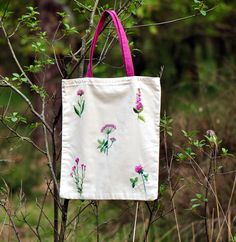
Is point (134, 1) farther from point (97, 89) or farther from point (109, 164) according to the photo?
point (109, 164)

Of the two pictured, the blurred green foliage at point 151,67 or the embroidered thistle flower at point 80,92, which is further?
the blurred green foliage at point 151,67

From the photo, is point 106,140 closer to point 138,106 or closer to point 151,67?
point 138,106

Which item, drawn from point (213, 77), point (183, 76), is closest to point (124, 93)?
point (213, 77)

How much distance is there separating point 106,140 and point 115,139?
34mm

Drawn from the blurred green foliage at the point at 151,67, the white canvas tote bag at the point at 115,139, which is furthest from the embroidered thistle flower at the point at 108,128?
the blurred green foliage at the point at 151,67

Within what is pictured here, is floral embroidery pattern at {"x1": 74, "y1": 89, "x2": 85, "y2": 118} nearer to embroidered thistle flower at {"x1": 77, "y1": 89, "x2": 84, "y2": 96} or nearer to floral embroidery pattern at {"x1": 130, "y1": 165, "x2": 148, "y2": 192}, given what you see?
embroidered thistle flower at {"x1": 77, "y1": 89, "x2": 84, "y2": 96}

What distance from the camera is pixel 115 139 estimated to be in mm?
2471

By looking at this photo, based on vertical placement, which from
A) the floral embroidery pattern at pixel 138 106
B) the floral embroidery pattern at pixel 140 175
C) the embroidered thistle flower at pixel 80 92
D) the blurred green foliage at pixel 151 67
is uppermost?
the blurred green foliage at pixel 151 67

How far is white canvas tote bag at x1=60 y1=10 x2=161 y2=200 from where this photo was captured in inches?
96.4

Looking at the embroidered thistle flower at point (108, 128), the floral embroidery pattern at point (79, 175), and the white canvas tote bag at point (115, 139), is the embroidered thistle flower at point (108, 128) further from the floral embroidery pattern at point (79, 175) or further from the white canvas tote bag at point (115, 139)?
the floral embroidery pattern at point (79, 175)

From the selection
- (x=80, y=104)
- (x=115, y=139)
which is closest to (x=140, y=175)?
(x=115, y=139)

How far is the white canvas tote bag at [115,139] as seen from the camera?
245 centimetres

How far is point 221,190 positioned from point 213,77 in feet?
5.21

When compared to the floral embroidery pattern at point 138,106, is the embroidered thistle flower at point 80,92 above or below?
above
